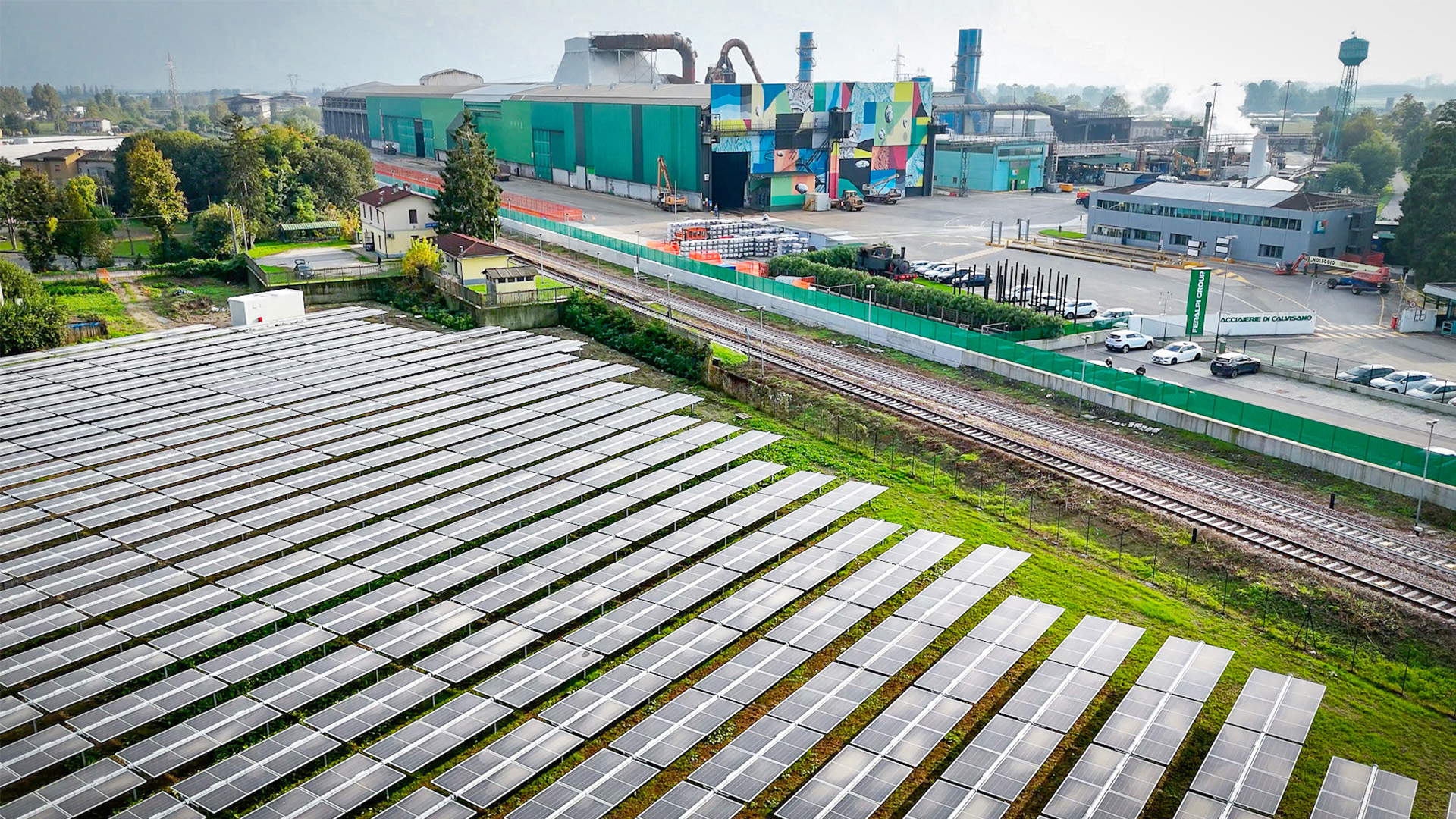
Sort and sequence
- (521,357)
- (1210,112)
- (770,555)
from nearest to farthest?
(770,555) < (521,357) < (1210,112)

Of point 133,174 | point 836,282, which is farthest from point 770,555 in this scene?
point 133,174

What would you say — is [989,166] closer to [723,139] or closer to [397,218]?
[723,139]

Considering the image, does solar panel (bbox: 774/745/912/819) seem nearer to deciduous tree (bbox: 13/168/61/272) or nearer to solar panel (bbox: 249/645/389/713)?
solar panel (bbox: 249/645/389/713)

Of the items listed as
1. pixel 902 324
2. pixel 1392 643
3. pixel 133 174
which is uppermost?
pixel 133 174

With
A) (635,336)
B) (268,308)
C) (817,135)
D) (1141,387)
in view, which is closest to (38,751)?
(635,336)

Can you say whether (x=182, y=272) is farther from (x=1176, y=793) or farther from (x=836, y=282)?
(x=1176, y=793)

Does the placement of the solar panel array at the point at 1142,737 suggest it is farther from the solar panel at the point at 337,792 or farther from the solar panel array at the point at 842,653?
the solar panel at the point at 337,792

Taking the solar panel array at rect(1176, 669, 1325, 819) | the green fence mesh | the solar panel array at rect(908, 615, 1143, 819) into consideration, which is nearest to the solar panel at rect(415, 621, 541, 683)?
the solar panel array at rect(908, 615, 1143, 819)
